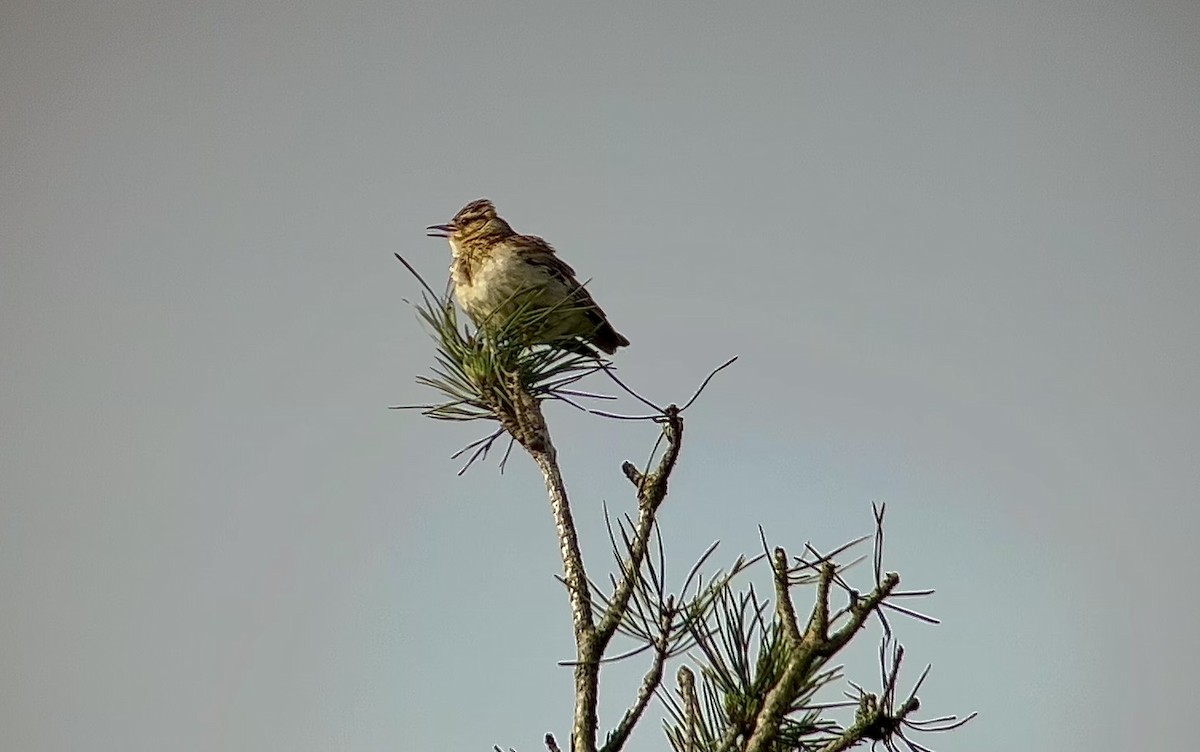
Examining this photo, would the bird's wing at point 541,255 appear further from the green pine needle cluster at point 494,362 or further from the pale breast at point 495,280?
the green pine needle cluster at point 494,362

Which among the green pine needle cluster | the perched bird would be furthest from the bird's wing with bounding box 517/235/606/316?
the green pine needle cluster

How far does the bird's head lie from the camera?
5.94 meters

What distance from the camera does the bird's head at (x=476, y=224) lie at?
19.5 ft

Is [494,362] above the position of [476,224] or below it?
below

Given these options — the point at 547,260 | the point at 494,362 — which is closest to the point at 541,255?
the point at 547,260

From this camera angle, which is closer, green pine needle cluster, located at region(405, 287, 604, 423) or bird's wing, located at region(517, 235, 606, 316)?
green pine needle cluster, located at region(405, 287, 604, 423)

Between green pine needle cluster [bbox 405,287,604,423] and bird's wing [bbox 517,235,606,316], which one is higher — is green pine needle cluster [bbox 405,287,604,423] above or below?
below

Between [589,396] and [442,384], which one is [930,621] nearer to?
[589,396]

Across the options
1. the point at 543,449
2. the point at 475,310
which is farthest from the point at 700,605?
the point at 475,310

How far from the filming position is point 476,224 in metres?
6.05

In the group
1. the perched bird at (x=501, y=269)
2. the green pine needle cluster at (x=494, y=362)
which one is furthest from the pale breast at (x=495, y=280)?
the green pine needle cluster at (x=494, y=362)

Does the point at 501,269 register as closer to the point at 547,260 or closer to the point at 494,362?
the point at 547,260

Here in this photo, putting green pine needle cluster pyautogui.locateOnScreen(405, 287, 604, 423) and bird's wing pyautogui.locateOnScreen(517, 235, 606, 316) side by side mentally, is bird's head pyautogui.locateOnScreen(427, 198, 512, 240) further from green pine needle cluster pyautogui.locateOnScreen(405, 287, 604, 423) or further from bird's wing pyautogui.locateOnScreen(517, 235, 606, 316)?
green pine needle cluster pyautogui.locateOnScreen(405, 287, 604, 423)

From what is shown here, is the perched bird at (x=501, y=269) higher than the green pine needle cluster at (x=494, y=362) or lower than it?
higher
